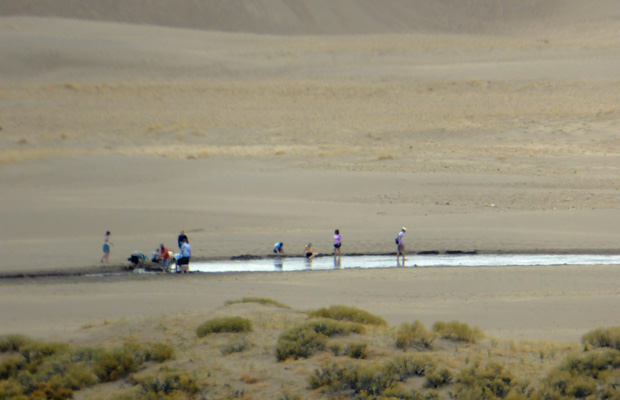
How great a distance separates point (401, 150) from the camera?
34.4 meters

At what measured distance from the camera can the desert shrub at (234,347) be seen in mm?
10509

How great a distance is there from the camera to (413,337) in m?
10.6

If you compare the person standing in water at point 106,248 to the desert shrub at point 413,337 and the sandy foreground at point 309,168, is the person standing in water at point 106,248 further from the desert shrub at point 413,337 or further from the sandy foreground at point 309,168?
the desert shrub at point 413,337

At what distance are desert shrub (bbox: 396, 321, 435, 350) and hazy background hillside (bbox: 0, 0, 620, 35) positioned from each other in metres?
61.5

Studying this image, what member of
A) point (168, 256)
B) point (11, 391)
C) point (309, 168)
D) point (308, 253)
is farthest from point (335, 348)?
point (309, 168)

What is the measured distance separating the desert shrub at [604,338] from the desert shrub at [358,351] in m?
2.92

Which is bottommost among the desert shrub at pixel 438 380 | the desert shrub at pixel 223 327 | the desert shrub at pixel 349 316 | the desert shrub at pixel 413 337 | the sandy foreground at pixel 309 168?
the desert shrub at pixel 438 380

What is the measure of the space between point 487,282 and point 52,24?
2217 inches

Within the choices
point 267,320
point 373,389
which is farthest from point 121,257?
point 373,389

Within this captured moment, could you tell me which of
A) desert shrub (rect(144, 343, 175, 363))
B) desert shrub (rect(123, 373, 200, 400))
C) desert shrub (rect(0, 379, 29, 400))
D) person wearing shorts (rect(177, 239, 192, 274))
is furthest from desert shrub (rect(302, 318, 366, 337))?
person wearing shorts (rect(177, 239, 192, 274))

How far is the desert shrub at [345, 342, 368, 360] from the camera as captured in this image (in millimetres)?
9953

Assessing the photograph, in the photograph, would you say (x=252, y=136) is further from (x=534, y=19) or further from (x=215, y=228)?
(x=534, y=19)

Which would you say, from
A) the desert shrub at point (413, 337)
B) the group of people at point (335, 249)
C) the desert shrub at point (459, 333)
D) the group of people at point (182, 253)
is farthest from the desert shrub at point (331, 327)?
the group of people at point (335, 249)

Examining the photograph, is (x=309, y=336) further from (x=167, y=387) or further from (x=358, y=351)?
(x=167, y=387)
